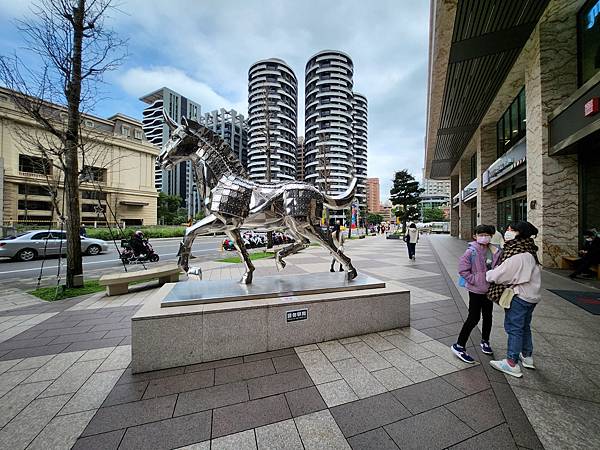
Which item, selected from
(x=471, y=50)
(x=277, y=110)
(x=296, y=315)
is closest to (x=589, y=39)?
(x=471, y=50)

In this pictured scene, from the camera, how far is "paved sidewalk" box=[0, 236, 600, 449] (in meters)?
1.78

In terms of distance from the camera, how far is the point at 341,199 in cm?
393

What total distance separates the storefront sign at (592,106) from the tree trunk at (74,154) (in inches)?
479

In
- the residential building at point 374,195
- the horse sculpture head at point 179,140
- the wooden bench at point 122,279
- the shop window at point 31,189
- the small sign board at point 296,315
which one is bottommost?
the wooden bench at point 122,279

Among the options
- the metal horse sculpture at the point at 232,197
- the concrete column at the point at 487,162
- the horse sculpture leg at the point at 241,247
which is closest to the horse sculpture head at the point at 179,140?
the metal horse sculpture at the point at 232,197

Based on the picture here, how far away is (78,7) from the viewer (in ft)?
19.9

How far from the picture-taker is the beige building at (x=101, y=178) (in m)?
29.2

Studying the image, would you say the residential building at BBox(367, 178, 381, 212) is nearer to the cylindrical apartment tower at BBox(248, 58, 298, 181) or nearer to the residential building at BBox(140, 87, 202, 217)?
the cylindrical apartment tower at BBox(248, 58, 298, 181)

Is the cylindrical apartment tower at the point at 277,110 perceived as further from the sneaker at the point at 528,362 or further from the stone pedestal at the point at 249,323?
the sneaker at the point at 528,362

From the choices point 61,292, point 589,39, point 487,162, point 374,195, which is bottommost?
point 61,292

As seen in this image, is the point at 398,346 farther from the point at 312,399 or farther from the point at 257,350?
the point at 257,350

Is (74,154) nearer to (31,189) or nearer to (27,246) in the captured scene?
(27,246)

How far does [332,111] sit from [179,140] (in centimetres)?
7590

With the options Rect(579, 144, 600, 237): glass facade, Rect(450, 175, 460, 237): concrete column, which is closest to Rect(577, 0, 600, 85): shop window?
Rect(579, 144, 600, 237): glass facade
